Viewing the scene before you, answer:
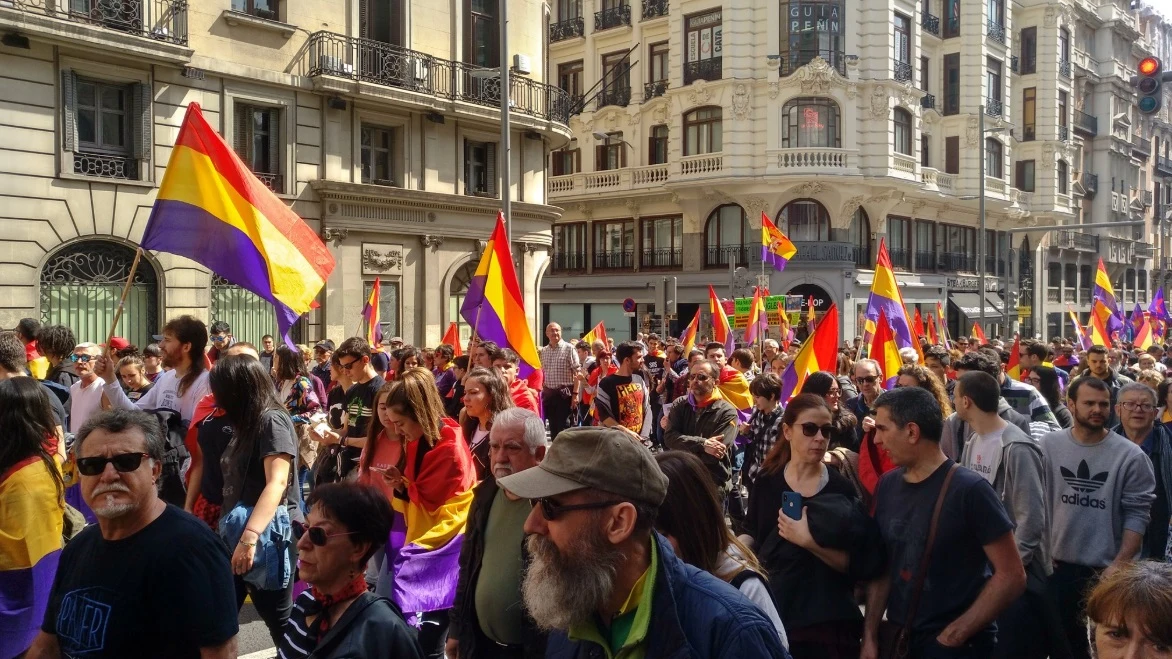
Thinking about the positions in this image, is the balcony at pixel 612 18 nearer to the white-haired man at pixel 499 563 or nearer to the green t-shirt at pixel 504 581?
the white-haired man at pixel 499 563

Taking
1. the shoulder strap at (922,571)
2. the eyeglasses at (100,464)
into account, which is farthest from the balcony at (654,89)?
the eyeglasses at (100,464)

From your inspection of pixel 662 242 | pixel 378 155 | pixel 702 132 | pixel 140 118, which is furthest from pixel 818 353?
pixel 662 242

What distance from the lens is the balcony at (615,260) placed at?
125ft

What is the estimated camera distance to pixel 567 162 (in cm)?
3950

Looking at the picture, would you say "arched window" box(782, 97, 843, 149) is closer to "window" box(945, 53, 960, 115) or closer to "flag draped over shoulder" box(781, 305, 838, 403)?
"window" box(945, 53, 960, 115)

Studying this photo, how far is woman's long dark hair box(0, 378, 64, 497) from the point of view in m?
3.77

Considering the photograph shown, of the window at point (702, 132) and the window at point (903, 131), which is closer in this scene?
the window at point (702, 132)

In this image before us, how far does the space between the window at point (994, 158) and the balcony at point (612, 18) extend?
15.6 meters

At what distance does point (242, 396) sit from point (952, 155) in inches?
1545

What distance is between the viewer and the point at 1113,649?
7.27 feet

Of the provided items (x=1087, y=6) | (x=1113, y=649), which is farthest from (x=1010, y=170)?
(x=1113, y=649)

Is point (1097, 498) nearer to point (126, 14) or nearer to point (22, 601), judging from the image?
point (22, 601)

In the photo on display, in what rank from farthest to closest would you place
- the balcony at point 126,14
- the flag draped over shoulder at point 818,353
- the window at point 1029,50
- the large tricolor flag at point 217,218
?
1. the window at point 1029,50
2. the balcony at point 126,14
3. the flag draped over shoulder at point 818,353
4. the large tricolor flag at point 217,218

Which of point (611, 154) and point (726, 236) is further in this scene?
point (611, 154)
